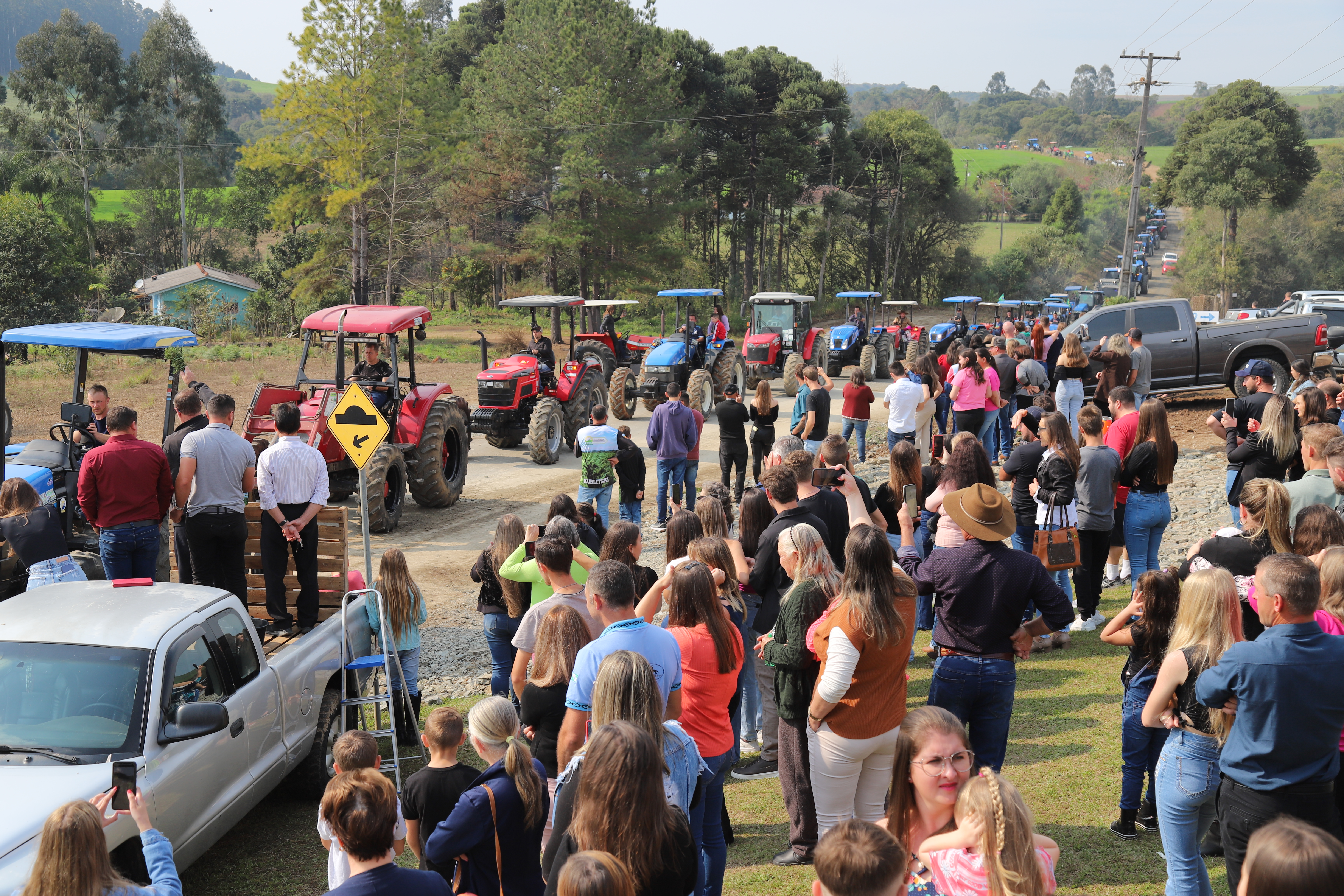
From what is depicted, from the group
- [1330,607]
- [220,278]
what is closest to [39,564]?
[1330,607]

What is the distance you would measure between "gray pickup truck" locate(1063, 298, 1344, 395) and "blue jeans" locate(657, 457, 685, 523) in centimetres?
682

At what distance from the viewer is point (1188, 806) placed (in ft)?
11.7

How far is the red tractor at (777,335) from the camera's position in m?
21.8

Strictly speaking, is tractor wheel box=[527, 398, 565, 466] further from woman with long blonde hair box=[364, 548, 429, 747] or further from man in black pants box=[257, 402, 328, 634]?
woman with long blonde hair box=[364, 548, 429, 747]

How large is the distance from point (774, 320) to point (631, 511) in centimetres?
1351

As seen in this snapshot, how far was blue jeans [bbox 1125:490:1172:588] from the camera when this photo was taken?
689cm

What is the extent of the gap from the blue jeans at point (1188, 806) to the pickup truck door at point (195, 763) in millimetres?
3867

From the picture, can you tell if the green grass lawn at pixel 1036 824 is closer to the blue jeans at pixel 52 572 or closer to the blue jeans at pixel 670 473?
the blue jeans at pixel 52 572

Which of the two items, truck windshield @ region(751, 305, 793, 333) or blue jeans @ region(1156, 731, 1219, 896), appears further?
truck windshield @ region(751, 305, 793, 333)

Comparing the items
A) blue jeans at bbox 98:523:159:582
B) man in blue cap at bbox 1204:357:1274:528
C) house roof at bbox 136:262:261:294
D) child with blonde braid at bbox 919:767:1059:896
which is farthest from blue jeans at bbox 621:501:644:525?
house roof at bbox 136:262:261:294

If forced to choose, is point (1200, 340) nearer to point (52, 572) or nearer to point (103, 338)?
point (103, 338)

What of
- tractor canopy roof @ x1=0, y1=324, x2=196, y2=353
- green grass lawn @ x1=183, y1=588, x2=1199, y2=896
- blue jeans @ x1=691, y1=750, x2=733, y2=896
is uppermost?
tractor canopy roof @ x1=0, y1=324, x2=196, y2=353

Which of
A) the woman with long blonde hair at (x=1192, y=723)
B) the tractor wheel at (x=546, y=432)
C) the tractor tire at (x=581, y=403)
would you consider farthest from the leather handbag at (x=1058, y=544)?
the tractor tire at (x=581, y=403)

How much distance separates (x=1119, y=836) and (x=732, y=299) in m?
40.8
